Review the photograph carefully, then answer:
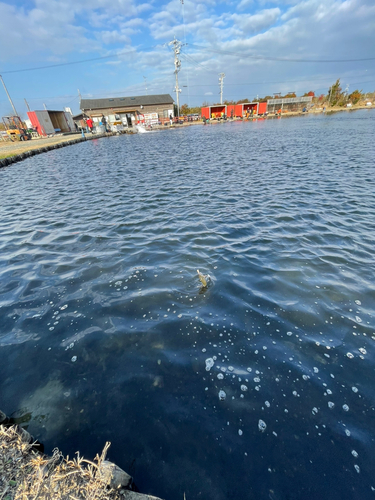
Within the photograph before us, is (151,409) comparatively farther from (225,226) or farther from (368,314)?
(225,226)

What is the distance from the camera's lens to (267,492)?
6.93 ft

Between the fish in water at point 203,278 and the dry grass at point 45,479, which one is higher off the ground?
the dry grass at point 45,479

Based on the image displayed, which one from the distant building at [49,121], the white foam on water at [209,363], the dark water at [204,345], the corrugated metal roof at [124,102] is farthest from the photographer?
the corrugated metal roof at [124,102]

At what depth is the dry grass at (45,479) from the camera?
1603mm

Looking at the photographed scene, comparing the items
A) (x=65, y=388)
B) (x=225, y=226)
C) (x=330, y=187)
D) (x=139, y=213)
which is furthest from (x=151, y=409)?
(x=330, y=187)

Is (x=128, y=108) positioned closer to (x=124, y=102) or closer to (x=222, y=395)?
(x=124, y=102)

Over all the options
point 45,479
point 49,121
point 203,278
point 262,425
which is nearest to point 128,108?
point 49,121

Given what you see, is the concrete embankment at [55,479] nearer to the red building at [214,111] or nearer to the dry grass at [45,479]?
the dry grass at [45,479]

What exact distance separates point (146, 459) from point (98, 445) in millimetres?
542

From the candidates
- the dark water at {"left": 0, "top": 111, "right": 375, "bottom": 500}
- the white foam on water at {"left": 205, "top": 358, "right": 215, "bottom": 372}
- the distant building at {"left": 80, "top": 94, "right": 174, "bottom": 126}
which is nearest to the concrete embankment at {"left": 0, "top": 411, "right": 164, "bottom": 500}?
the dark water at {"left": 0, "top": 111, "right": 375, "bottom": 500}

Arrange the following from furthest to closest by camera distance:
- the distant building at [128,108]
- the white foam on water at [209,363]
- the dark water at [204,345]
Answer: the distant building at [128,108] → the white foam on water at [209,363] → the dark water at [204,345]

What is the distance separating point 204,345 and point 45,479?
2.29 metres

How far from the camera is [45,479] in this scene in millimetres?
1683

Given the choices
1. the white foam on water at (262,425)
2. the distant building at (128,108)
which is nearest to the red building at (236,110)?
the distant building at (128,108)
